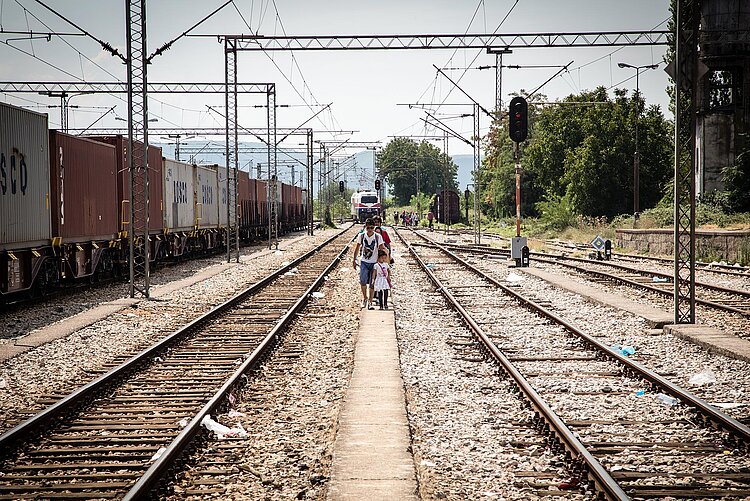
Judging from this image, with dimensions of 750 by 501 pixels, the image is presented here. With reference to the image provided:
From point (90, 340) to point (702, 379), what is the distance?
9.36 metres

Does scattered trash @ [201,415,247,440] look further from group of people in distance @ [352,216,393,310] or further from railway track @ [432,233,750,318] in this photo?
railway track @ [432,233,750,318]

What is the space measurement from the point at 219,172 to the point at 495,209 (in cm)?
4984

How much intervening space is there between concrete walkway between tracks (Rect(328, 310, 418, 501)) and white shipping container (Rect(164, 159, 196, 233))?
22.4 metres

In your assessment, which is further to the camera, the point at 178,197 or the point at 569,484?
the point at 178,197

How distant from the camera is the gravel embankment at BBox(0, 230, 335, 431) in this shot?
34.9 ft

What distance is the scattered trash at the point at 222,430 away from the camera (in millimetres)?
8312

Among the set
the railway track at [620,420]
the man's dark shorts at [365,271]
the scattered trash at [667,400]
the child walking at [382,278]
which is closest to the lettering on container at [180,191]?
the child walking at [382,278]

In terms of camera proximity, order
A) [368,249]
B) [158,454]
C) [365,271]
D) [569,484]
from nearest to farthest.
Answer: [569,484] → [158,454] → [368,249] → [365,271]

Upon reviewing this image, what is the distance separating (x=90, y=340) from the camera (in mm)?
14914

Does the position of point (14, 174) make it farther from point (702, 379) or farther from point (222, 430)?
point (702, 379)

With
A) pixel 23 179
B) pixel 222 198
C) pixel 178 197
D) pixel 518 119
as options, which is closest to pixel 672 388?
pixel 23 179

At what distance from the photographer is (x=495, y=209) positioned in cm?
9169

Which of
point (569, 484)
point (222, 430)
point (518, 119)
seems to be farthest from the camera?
point (518, 119)

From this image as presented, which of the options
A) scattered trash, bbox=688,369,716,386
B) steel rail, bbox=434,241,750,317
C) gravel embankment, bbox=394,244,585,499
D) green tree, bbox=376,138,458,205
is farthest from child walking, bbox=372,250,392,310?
green tree, bbox=376,138,458,205
